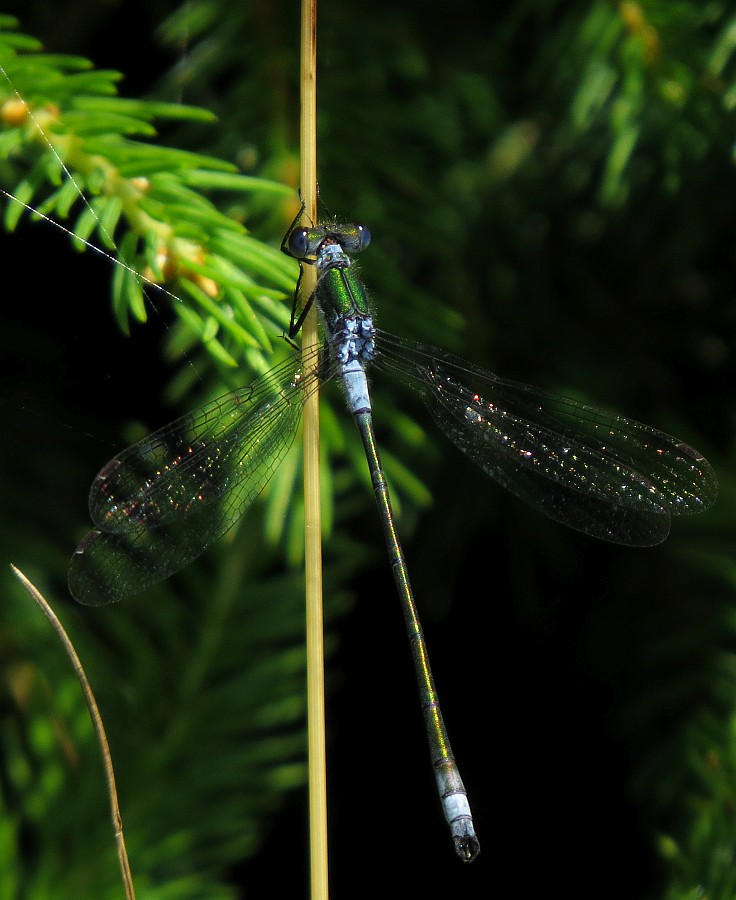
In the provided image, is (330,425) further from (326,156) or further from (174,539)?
(326,156)

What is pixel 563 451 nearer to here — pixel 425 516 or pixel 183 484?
pixel 425 516

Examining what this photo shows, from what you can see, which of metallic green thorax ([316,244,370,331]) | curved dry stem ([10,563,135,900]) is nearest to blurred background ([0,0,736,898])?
metallic green thorax ([316,244,370,331])

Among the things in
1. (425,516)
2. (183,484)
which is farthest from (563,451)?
(183,484)

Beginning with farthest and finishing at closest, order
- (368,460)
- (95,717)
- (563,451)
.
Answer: (563,451) < (368,460) < (95,717)

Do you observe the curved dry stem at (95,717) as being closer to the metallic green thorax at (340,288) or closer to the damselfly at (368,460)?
the damselfly at (368,460)

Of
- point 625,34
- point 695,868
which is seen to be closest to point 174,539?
point 695,868

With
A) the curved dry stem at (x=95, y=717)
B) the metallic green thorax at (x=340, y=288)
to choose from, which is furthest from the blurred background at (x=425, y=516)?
the curved dry stem at (x=95, y=717)
